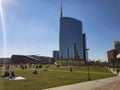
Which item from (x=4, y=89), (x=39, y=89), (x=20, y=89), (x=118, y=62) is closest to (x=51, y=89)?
(x=39, y=89)

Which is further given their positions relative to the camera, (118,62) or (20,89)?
(118,62)

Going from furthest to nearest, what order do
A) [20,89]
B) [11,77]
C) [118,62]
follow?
1. [118,62]
2. [11,77]
3. [20,89]

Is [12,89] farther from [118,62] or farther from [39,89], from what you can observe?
[118,62]

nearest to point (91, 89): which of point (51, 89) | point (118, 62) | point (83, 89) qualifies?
point (83, 89)

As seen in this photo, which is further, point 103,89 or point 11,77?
point 11,77

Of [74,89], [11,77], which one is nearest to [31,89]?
[74,89]

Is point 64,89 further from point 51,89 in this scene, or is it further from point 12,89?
point 12,89

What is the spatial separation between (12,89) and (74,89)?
6.01 m

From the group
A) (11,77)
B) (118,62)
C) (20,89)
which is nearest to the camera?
(20,89)

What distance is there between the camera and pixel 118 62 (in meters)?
131

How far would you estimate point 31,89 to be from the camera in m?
21.2

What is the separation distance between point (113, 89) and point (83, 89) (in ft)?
9.56

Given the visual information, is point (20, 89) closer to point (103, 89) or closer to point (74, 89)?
point (74, 89)

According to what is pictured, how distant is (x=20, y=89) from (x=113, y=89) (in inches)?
355
